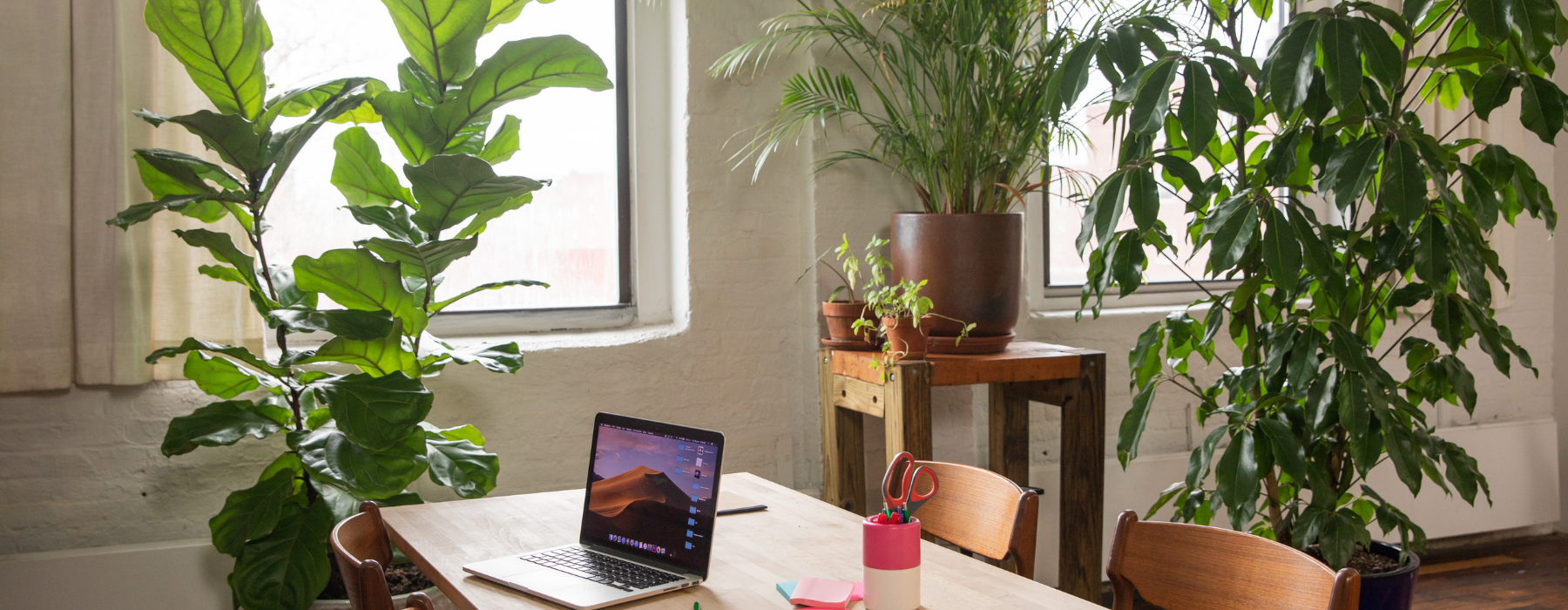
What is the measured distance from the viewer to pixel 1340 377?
7.43 feet

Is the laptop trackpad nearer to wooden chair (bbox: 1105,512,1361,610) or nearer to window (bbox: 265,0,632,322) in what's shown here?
wooden chair (bbox: 1105,512,1361,610)

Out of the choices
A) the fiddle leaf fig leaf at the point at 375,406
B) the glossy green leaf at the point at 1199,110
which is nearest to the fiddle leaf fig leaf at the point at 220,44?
the fiddle leaf fig leaf at the point at 375,406

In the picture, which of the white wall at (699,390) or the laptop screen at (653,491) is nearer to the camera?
the laptop screen at (653,491)

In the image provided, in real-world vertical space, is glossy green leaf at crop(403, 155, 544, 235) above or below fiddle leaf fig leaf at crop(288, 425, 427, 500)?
above

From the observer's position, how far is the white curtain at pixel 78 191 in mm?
2424

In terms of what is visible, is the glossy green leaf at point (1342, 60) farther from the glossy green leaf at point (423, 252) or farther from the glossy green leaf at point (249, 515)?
the glossy green leaf at point (249, 515)

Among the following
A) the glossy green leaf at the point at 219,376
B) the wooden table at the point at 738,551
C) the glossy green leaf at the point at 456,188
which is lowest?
the wooden table at the point at 738,551

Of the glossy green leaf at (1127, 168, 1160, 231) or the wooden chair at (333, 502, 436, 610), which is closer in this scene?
the wooden chair at (333, 502, 436, 610)

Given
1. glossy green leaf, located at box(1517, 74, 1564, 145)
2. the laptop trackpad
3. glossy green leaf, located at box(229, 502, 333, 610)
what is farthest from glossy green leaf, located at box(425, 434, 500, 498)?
glossy green leaf, located at box(1517, 74, 1564, 145)

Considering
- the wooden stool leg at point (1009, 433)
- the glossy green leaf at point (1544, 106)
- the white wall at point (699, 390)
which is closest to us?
the glossy green leaf at point (1544, 106)

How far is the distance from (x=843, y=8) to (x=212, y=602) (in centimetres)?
→ 223

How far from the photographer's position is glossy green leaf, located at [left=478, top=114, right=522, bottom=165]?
99.1 inches

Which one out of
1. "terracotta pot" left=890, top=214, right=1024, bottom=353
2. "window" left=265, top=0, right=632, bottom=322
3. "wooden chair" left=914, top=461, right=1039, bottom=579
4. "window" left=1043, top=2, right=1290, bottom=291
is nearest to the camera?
"wooden chair" left=914, top=461, right=1039, bottom=579

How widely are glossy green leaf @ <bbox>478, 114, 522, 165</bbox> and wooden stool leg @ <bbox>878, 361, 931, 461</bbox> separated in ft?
3.48
